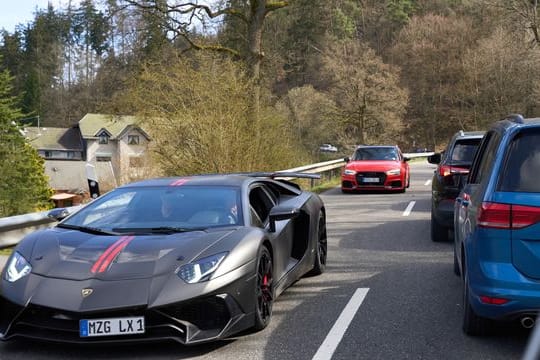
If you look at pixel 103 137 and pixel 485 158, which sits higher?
pixel 485 158

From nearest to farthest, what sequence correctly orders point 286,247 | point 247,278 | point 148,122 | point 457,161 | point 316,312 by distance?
point 247,278 < point 316,312 < point 286,247 < point 457,161 < point 148,122

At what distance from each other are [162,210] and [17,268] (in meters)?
1.34

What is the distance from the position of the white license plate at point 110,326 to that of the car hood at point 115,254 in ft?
1.04

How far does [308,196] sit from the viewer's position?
775cm

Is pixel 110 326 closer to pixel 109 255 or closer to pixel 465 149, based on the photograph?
pixel 109 255

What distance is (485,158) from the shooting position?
5.50 m

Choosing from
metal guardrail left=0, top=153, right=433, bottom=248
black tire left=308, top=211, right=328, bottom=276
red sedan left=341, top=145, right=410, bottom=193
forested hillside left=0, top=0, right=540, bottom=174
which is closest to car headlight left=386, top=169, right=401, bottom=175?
red sedan left=341, top=145, right=410, bottom=193

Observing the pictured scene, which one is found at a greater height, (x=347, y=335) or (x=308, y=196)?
(x=308, y=196)

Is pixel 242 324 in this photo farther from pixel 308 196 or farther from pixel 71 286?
pixel 308 196

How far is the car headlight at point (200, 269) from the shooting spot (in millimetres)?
4691

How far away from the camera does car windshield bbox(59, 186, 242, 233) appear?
5.63 m

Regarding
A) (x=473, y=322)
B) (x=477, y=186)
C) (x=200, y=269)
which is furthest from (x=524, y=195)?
(x=200, y=269)

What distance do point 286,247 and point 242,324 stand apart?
163 cm

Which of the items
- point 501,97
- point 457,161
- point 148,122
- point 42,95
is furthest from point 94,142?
point 457,161
